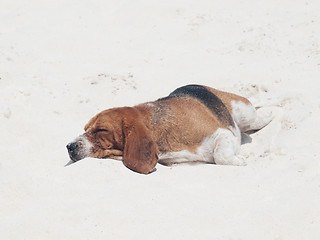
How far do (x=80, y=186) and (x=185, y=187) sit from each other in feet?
3.30

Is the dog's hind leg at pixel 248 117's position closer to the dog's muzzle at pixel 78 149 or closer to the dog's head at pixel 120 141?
the dog's head at pixel 120 141

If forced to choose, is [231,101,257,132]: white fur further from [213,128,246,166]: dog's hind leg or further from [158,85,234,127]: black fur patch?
[213,128,246,166]: dog's hind leg

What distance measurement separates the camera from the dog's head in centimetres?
514

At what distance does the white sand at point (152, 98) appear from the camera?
389 cm

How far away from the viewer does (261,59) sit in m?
8.49

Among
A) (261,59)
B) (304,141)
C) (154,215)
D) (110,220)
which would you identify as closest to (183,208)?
(154,215)

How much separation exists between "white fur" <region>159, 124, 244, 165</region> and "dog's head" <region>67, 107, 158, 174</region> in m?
0.32

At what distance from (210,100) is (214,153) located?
898mm

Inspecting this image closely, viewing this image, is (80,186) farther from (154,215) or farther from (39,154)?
(39,154)

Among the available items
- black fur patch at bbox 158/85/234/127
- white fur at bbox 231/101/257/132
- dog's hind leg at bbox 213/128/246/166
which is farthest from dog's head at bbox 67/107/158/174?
white fur at bbox 231/101/257/132

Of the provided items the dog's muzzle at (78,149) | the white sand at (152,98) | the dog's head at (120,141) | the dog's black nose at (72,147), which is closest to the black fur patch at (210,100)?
the white sand at (152,98)

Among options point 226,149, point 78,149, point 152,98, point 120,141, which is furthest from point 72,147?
point 152,98

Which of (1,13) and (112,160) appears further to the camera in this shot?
(1,13)

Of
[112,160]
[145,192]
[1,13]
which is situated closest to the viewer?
[145,192]
